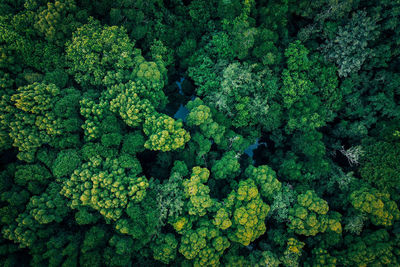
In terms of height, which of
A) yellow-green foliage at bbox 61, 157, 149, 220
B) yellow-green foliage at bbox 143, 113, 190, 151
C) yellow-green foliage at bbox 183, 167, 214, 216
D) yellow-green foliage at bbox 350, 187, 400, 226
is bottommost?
yellow-green foliage at bbox 61, 157, 149, 220

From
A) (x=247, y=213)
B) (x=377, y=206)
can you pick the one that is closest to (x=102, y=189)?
(x=247, y=213)

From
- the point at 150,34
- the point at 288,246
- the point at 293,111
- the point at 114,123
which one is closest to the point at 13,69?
the point at 114,123

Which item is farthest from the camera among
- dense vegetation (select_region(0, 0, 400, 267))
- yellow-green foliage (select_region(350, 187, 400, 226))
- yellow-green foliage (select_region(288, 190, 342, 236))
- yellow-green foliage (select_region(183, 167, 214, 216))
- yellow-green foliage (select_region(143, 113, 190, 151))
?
yellow-green foliage (select_region(288, 190, 342, 236))

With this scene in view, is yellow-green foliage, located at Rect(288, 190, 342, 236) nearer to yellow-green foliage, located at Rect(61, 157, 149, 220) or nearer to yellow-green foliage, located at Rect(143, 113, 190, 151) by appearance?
yellow-green foliage, located at Rect(143, 113, 190, 151)

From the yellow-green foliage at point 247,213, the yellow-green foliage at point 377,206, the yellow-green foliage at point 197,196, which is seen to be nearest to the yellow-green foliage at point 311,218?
the yellow-green foliage at point 377,206

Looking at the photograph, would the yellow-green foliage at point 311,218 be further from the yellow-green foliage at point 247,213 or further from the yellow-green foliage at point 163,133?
the yellow-green foliage at point 163,133

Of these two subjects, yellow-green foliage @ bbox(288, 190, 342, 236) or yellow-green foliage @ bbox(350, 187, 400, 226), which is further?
yellow-green foliage @ bbox(288, 190, 342, 236)

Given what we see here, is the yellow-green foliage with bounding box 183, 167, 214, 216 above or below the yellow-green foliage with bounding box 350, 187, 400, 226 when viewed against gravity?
below

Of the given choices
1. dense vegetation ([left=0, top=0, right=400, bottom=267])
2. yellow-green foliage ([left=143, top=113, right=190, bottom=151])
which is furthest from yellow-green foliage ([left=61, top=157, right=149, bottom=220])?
yellow-green foliage ([left=143, top=113, right=190, bottom=151])

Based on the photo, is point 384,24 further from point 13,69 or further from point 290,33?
point 13,69

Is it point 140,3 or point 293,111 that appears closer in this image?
point 140,3
